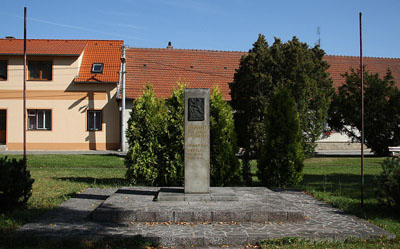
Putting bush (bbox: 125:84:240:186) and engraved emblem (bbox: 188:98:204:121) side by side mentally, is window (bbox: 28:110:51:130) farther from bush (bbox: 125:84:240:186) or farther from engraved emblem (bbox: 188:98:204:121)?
engraved emblem (bbox: 188:98:204:121)

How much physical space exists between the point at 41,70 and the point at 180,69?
987 cm

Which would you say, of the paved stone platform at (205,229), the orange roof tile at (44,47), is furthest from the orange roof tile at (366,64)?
the paved stone platform at (205,229)

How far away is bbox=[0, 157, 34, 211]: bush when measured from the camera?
7568mm

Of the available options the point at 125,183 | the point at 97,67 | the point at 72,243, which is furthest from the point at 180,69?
the point at 72,243

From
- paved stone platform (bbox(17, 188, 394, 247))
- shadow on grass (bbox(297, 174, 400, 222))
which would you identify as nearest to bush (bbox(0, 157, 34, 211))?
paved stone platform (bbox(17, 188, 394, 247))

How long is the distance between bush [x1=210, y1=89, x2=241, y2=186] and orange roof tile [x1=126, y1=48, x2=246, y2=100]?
55.0 feet

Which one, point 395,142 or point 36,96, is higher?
point 36,96

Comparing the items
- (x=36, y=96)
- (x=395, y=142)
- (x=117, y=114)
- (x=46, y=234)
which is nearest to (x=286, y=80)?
(x=395, y=142)

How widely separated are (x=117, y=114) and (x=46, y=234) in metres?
21.7

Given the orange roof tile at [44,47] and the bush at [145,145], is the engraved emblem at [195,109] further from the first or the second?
the orange roof tile at [44,47]

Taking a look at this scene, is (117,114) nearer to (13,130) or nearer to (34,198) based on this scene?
(13,130)

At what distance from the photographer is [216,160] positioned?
35.6 ft

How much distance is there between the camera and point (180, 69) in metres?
30.0

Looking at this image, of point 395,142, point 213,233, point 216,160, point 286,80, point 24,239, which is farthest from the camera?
point 395,142
